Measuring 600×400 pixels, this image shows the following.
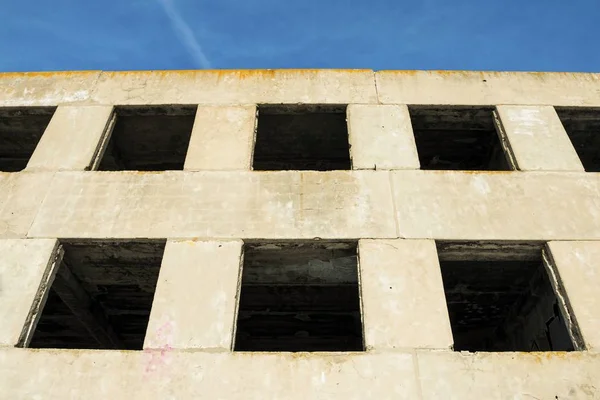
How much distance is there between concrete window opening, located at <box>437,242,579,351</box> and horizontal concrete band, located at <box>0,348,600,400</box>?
864 mm

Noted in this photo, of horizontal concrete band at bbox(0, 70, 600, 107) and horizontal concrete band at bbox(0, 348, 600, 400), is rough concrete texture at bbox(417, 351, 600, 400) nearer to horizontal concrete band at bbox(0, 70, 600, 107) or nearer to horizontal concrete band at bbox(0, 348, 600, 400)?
horizontal concrete band at bbox(0, 348, 600, 400)

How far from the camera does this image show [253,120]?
7227mm

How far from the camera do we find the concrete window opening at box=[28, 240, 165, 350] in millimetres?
6086

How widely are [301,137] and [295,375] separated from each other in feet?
15.2

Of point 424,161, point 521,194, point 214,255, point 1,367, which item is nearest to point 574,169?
point 521,194

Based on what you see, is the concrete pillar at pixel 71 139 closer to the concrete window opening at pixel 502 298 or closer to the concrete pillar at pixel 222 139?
the concrete pillar at pixel 222 139

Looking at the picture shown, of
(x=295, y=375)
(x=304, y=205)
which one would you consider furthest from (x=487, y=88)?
(x=295, y=375)

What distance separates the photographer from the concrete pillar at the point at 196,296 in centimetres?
497

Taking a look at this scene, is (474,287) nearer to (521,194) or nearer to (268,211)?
(521,194)

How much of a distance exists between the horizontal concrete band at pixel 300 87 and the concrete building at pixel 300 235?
0.13 ft

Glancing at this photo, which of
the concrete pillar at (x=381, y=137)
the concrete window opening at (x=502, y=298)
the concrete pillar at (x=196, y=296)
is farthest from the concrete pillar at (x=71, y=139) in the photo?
the concrete window opening at (x=502, y=298)

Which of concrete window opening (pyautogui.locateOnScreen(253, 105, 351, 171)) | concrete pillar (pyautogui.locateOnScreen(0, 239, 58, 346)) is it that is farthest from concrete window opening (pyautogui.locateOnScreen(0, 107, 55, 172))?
concrete window opening (pyautogui.locateOnScreen(253, 105, 351, 171))

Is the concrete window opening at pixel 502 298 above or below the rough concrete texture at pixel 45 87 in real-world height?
below

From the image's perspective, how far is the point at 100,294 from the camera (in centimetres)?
732
